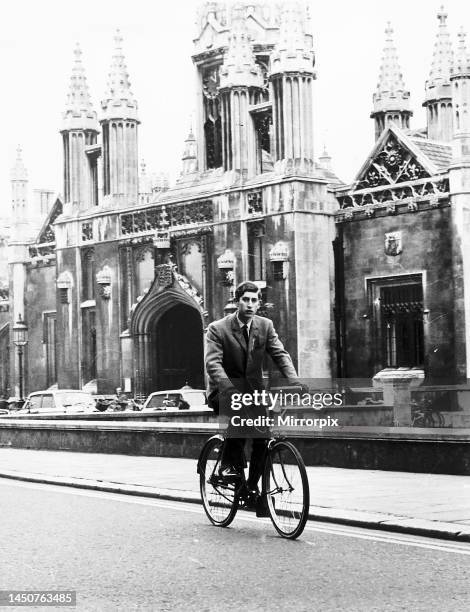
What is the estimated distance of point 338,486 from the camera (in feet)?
46.9

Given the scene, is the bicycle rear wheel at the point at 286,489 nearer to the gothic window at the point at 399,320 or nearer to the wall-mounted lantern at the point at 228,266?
the gothic window at the point at 399,320

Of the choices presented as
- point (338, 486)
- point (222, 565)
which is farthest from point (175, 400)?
point (222, 565)

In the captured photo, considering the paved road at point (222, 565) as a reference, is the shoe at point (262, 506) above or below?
above

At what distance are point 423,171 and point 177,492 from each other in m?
21.5

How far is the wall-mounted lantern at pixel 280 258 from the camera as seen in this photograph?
35312 mm

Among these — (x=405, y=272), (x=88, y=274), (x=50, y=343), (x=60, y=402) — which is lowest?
(x=60, y=402)

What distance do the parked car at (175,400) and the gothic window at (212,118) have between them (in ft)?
36.0

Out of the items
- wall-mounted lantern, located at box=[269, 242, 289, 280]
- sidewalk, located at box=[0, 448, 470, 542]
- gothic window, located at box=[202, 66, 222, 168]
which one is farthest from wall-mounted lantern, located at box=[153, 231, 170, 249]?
sidewalk, located at box=[0, 448, 470, 542]

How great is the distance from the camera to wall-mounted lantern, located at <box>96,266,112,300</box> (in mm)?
41406

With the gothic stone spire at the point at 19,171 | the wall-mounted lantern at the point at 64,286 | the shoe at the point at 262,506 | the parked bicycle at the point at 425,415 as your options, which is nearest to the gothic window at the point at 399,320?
the wall-mounted lantern at the point at 64,286

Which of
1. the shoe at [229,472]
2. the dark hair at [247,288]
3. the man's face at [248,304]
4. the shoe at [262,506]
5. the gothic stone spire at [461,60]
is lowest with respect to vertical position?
the shoe at [262,506]

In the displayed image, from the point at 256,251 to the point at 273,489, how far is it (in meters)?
26.5

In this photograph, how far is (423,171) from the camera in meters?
34.0

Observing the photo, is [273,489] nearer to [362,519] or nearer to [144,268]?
[362,519]
